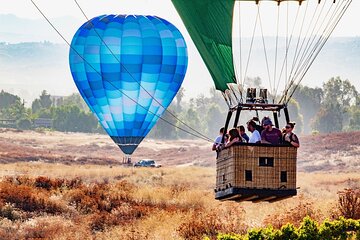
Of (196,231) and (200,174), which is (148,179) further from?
(196,231)

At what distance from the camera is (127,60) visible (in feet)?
217

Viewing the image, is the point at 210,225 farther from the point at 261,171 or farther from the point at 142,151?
the point at 142,151

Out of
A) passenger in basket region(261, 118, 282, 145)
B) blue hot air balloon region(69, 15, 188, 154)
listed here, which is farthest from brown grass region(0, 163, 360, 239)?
passenger in basket region(261, 118, 282, 145)

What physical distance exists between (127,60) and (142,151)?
3877 inches

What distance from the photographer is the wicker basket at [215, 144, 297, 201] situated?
81.7 feet

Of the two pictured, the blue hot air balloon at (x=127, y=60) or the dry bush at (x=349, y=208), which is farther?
the blue hot air balloon at (x=127, y=60)

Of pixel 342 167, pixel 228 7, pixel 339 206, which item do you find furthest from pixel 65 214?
pixel 342 167

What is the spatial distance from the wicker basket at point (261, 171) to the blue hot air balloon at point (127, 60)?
4009 cm

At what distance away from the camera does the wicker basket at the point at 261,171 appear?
24.9 m

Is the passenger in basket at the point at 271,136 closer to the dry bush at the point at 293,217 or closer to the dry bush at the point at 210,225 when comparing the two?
the dry bush at the point at 210,225

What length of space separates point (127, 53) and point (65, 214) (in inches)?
865

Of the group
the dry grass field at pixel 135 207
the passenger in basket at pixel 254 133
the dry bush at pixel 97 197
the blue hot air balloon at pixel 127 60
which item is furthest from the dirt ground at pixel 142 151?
the passenger in basket at pixel 254 133

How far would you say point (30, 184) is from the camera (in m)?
53.3

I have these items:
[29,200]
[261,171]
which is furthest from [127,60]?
[261,171]
